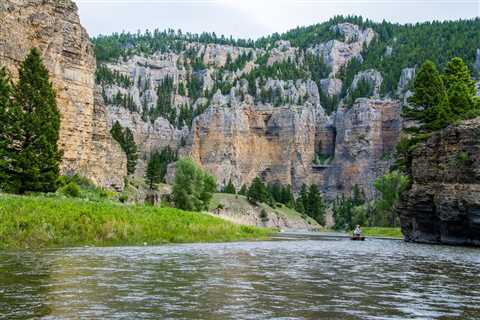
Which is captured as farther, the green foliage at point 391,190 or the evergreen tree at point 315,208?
the evergreen tree at point 315,208

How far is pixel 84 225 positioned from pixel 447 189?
29953 millimetres

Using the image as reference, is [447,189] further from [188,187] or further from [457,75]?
[188,187]

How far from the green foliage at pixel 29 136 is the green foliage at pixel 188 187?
48.9m

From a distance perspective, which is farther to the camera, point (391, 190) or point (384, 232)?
point (391, 190)

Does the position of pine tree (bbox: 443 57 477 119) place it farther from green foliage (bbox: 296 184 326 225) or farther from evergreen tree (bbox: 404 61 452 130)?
green foliage (bbox: 296 184 326 225)

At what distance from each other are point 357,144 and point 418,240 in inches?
5864

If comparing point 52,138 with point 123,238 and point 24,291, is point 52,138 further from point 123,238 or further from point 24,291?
point 24,291

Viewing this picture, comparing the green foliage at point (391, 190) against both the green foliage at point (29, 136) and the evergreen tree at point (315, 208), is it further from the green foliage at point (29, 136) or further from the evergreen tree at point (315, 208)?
the green foliage at point (29, 136)

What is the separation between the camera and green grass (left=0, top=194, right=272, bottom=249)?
28.4 meters

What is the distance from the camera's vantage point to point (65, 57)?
212ft

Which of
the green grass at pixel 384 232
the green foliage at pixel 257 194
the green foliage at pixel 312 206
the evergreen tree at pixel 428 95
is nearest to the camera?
the evergreen tree at pixel 428 95

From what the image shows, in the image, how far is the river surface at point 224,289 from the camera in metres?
11.4

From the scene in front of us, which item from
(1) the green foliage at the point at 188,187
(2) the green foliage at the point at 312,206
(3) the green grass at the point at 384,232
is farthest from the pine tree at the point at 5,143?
(2) the green foliage at the point at 312,206

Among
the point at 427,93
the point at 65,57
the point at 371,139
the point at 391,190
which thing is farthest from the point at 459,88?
the point at 371,139
